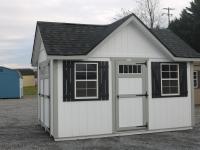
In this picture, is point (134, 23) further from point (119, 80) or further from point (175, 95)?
point (175, 95)

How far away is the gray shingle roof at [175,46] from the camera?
13595 mm

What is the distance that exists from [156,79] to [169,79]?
0.60m

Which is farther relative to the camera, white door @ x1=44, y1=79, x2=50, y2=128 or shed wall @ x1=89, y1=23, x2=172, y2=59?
white door @ x1=44, y1=79, x2=50, y2=128

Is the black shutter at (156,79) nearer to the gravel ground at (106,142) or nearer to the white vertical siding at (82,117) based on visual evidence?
the gravel ground at (106,142)

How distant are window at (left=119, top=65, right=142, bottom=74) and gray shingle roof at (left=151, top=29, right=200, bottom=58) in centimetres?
128

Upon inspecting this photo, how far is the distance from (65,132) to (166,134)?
11.6 feet

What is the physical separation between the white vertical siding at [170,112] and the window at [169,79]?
0.26 meters

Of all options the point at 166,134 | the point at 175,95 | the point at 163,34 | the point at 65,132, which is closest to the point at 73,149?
the point at 65,132

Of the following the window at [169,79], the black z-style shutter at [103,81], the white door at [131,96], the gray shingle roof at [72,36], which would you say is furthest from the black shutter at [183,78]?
the black z-style shutter at [103,81]

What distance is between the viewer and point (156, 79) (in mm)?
13148

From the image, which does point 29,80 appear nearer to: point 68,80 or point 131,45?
point 131,45

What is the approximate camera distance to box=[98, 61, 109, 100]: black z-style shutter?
1227 cm

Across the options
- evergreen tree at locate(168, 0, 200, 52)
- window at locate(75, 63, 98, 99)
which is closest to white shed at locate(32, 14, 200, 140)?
window at locate(75, 63, 98, 99)

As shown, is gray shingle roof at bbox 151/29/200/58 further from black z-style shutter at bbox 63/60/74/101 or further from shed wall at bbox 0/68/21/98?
shed wall at bbox 0/68/21/98
